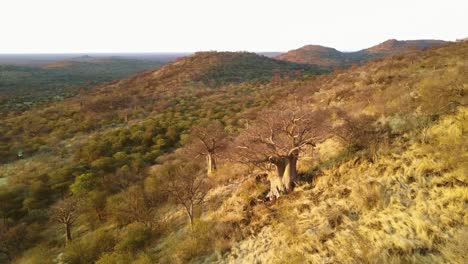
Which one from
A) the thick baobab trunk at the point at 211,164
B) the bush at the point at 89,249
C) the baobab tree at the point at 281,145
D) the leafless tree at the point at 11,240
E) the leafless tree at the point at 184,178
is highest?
the baobab tree at the point at 281,145

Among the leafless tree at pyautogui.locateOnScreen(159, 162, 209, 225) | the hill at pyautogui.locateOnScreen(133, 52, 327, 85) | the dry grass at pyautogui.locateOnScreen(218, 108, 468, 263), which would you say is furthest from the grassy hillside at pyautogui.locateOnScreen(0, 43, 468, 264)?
the hill at pyautogui.locateOnScreen(133, 52, 327, 85)

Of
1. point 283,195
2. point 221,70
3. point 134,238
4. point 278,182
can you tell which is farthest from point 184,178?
point 221,70

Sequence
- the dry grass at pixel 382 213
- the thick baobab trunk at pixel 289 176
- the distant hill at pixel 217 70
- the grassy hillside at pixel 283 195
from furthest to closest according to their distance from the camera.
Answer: the distant hill at pixel 217 70
the thick baobab trunk at pixel 289 176
the grassy hillside at pixel 283 195
the dry grass at pixel 382 213

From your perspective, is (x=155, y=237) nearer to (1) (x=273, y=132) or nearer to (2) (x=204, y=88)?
(1) (x=273, y=132)

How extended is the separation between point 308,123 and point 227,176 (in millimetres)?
8407

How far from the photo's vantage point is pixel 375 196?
36.7 ft

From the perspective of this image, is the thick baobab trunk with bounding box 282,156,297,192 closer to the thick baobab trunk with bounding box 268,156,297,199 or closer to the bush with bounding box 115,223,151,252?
the thick baobab trunk with bounding box 268,156,297,199

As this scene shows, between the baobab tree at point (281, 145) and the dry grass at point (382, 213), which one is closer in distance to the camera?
the dry grass at point (382, 213)

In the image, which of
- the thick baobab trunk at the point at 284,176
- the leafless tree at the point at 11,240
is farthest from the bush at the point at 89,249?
the thick baobab trunk at the point at 284,176

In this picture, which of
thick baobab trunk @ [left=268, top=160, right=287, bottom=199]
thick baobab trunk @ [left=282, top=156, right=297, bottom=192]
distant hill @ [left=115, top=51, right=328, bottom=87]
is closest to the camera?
thick baobab trunk @ [left=282, top=156, right=297, bottom=192]

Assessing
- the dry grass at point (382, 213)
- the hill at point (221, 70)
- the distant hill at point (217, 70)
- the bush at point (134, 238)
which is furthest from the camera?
the hill at point (221, 70)

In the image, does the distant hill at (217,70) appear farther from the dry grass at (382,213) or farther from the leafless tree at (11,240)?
the dry grass at (382,213)

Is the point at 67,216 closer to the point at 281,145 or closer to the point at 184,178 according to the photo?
the point at 184,178

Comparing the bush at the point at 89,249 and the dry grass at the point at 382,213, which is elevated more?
the dry grass at the point at 382,213
